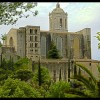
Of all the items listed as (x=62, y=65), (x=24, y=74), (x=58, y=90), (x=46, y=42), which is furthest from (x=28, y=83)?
(x=46, y=42)

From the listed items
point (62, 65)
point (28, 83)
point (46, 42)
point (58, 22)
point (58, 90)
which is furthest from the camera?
point (58, 22)

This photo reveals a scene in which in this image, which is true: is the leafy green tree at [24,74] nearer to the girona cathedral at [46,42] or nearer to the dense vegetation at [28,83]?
the dense vegetation at [28,83]

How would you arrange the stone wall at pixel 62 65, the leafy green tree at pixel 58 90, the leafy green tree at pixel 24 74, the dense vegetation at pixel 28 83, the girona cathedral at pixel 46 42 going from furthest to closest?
the girona cathedral at pixel 46 42 → the stone wall at pixel 62 65 → the leafy green tree at pixel 24 74 → the dense vegetation at pixel 28 83 → the leafy green tree at pixel 58 90

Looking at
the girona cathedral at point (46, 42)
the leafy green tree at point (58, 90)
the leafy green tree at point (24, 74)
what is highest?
the girona cathedral at point (46, 42)

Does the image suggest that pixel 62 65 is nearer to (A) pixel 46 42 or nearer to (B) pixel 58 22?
(A) pixel 46 42

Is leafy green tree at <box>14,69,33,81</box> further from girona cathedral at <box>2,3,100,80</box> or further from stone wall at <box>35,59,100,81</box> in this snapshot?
girona cathedral at <box>2,3,100,80</box>

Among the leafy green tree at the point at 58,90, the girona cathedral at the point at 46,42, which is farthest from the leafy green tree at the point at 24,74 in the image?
the leafy green tree at the point at 58,90

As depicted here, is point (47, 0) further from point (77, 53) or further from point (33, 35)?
point (77, 53)

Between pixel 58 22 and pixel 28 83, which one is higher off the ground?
pixel 58 22

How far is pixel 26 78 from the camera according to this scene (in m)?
43.1

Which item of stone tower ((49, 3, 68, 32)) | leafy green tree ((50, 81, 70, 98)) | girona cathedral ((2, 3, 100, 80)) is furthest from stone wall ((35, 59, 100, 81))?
leafy green tree ((50, 81, 70, 98))

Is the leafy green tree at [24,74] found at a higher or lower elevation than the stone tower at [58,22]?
lower

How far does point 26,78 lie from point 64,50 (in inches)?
1273

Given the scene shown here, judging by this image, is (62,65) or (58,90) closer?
(58,90)
